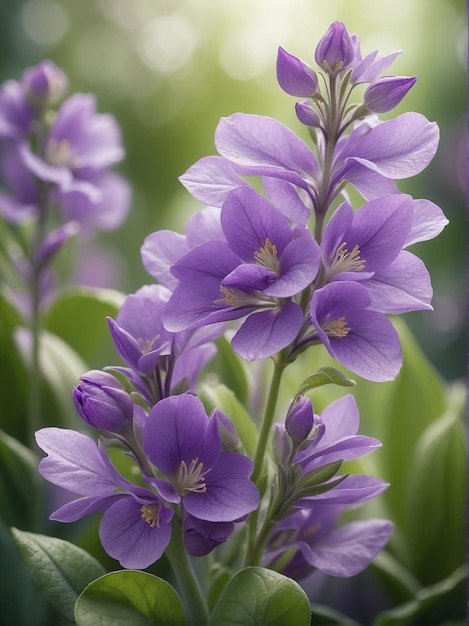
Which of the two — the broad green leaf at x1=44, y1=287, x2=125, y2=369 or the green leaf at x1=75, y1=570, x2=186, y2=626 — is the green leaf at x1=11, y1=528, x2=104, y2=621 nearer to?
the green leaf at x1=75, y1=570, x2=186, y2=626

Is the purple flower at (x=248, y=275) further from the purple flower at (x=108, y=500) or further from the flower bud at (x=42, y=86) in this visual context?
the flower bud at (x=42, y=86)

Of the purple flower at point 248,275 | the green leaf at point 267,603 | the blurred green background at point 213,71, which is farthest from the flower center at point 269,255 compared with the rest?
the blurred green background at point 213,71

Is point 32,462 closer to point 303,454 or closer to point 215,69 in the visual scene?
point 303,454

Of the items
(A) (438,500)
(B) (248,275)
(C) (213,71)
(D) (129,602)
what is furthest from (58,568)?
(C) (213,71)

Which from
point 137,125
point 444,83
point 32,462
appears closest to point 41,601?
point 32,462

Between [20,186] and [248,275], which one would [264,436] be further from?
[20,186]

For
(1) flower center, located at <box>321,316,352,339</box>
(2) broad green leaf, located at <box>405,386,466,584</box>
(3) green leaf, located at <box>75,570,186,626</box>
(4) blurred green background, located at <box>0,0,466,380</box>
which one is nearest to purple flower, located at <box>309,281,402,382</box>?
(1) flower center, located at <box>321,316,352,339</box>
